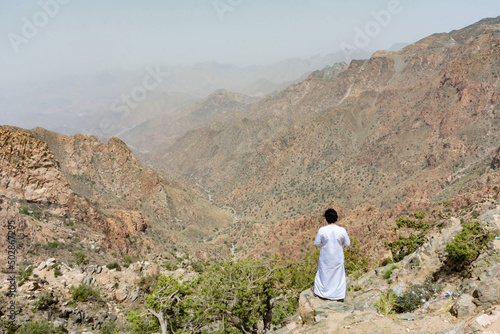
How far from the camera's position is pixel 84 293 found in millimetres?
20109

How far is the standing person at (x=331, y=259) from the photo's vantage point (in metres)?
7.93

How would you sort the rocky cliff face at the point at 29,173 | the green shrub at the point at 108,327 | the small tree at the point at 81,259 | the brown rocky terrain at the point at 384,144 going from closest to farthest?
the green shrub at the point at 108,327 → the small tree at the point at 81,259 → the rocky cliff face at the point at 29,173 → the brown rocky terrain at the point at 384,144

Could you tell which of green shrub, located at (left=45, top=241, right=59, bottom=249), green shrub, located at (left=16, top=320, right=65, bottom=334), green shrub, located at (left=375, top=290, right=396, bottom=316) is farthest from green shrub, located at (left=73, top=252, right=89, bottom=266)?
green shrub, located at (left=375, top=290, right=396, bottom=316)

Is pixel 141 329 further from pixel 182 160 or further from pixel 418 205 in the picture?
pixel 182 160

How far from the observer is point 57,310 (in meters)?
18.1

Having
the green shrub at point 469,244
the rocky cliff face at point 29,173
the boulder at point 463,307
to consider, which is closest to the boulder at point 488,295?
the boulder at point 463,307

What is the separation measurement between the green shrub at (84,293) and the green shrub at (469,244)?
2217 cm

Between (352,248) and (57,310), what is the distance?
71.1 ft

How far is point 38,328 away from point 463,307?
64.3ft

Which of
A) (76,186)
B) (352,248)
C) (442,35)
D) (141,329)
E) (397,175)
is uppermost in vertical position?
(442,35)

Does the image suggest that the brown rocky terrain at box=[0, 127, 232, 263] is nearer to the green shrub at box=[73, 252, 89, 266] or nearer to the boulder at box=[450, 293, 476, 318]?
the green shrub at box=[73, 252, 89, 266]

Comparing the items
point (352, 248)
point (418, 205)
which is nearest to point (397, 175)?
point (418, 205)

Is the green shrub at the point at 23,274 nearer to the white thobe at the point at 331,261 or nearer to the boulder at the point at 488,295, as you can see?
the white thobe at the point at 331,261

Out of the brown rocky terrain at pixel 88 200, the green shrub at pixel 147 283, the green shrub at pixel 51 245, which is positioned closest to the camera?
the green shrub at pixel 147 283
